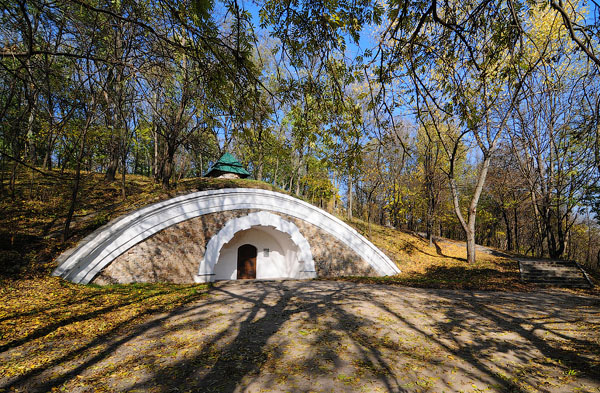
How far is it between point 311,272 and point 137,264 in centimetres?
661


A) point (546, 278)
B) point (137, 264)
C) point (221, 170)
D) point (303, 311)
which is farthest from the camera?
point (221, 170)

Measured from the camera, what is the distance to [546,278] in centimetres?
1080

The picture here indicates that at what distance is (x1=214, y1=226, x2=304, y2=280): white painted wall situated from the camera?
1147 cm

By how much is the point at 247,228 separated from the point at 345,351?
7.21 metres

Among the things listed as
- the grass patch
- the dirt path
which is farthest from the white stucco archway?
the dirt path

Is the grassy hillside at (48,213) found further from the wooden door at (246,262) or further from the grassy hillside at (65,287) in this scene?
the wooden door at (246,262)

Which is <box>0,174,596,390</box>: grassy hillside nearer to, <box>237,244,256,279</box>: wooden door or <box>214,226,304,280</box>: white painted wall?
<box>214,226,304,280</box>: white painted wall

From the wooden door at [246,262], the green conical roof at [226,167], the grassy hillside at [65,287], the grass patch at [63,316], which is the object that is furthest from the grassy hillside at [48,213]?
the wooden door at [246,262]

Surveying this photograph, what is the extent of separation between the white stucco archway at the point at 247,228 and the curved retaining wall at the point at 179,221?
18.2 inches

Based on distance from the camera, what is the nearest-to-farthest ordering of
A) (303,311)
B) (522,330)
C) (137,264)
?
(522,330)
(303,311)
(137,264)

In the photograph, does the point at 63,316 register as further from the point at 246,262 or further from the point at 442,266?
the point at 442,266

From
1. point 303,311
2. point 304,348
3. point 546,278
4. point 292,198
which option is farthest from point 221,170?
point 546,278

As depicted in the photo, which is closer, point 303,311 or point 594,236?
point 303,311

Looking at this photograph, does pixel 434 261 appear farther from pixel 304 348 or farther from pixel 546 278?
pixel 304 348
